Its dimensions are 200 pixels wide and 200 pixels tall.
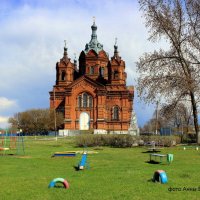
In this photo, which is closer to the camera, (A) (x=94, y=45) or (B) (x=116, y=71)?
(B) (x=116, y=71)

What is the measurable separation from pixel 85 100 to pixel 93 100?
1542 millimetres

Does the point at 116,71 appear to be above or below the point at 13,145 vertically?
above

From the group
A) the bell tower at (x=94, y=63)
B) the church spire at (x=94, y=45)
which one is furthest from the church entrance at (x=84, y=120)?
the church spire at (x=94, y=45)

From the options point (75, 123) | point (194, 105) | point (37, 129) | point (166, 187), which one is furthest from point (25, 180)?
point (37, 129)

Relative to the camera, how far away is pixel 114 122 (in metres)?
64.0

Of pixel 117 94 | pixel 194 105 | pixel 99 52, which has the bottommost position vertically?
pixel 194 105

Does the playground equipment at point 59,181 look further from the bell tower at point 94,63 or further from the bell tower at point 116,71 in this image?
the bell tower at point 94,63

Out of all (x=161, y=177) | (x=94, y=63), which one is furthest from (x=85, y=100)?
(x=161, y=177)

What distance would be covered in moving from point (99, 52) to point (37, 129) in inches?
744

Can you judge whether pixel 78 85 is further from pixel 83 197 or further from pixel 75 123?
pixel 83 197

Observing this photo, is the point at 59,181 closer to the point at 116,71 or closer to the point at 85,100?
the point at 85,100

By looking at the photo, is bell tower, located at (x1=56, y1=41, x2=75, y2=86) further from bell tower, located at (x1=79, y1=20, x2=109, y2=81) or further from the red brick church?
bell tower, located at (x1=79, y1=20, x2=109, y2=81)

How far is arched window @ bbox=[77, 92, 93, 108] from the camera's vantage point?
6388 centimetres

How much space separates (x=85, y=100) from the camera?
6412cm
